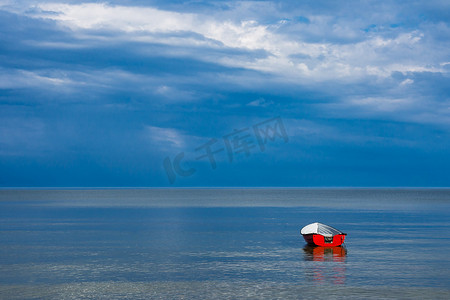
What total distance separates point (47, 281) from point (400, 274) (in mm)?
24829

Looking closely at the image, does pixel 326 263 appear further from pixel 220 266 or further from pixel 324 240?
pixel 324 240

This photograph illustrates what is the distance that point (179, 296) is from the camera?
31.2 meters

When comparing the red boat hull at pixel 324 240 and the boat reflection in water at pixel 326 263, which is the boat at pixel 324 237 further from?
A: the boat reflection in water at pixel 326 263

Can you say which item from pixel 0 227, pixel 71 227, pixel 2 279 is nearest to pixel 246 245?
pixel 2 279

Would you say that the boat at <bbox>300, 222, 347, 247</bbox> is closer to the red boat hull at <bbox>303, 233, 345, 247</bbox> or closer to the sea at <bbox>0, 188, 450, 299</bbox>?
the red boat hull at <bbox>303, 233, 345, 247</bbox>

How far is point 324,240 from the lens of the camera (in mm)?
55000

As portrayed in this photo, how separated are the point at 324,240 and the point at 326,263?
34.9 ft

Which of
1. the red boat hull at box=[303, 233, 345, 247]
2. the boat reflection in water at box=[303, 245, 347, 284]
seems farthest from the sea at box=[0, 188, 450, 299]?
the red boat hull at box=[303, 233, 345, 247]

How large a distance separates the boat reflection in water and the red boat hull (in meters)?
0.44

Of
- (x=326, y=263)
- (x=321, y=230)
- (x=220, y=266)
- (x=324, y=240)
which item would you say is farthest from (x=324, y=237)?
(x=220, y=266)

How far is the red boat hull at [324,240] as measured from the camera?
5425 centimetres

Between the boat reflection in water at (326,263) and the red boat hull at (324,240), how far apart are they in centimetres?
44

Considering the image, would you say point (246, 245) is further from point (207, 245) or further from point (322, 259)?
point (322, 259)

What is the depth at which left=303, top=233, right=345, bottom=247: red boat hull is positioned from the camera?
54250mm
